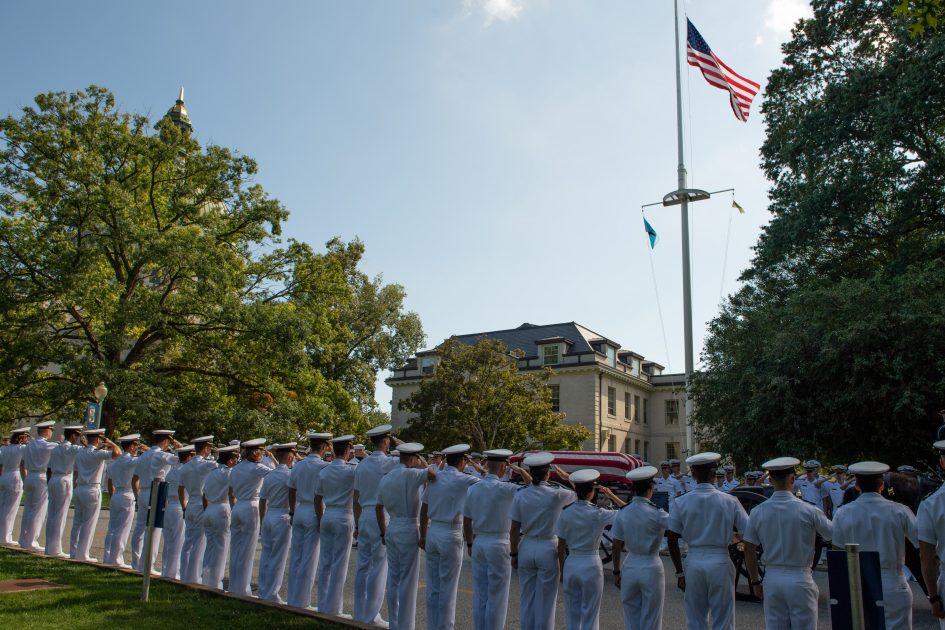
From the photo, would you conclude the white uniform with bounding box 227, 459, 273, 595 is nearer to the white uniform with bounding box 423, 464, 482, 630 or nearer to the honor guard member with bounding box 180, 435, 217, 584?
the honor guard member with bounding box 180, 435, 217, 584

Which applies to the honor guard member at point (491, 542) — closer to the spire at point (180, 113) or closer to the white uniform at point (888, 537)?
the white uniform at point (888, 537)

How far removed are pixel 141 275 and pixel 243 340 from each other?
204 inches

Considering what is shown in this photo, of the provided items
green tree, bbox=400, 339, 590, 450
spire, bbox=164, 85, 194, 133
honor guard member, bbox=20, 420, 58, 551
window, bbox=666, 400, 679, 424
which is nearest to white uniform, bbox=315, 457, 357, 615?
honor guard member, bbox=20, 420, 58, 551

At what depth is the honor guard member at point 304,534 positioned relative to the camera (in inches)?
360

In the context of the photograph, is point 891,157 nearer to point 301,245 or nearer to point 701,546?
point 701,546

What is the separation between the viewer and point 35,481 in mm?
12414

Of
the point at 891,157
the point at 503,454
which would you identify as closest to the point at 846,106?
the point at 891,157

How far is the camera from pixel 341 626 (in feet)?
26.3

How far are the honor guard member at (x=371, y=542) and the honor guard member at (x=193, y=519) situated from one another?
2992mm

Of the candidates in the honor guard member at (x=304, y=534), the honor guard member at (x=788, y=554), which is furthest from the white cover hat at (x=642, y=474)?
the honor guard member at (x=304, y=534)

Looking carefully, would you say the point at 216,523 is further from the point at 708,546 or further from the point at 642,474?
the point at 708,546

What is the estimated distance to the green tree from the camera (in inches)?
1475

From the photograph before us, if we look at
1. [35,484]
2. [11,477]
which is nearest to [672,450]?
[11,477]

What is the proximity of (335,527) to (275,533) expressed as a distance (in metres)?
0.97
